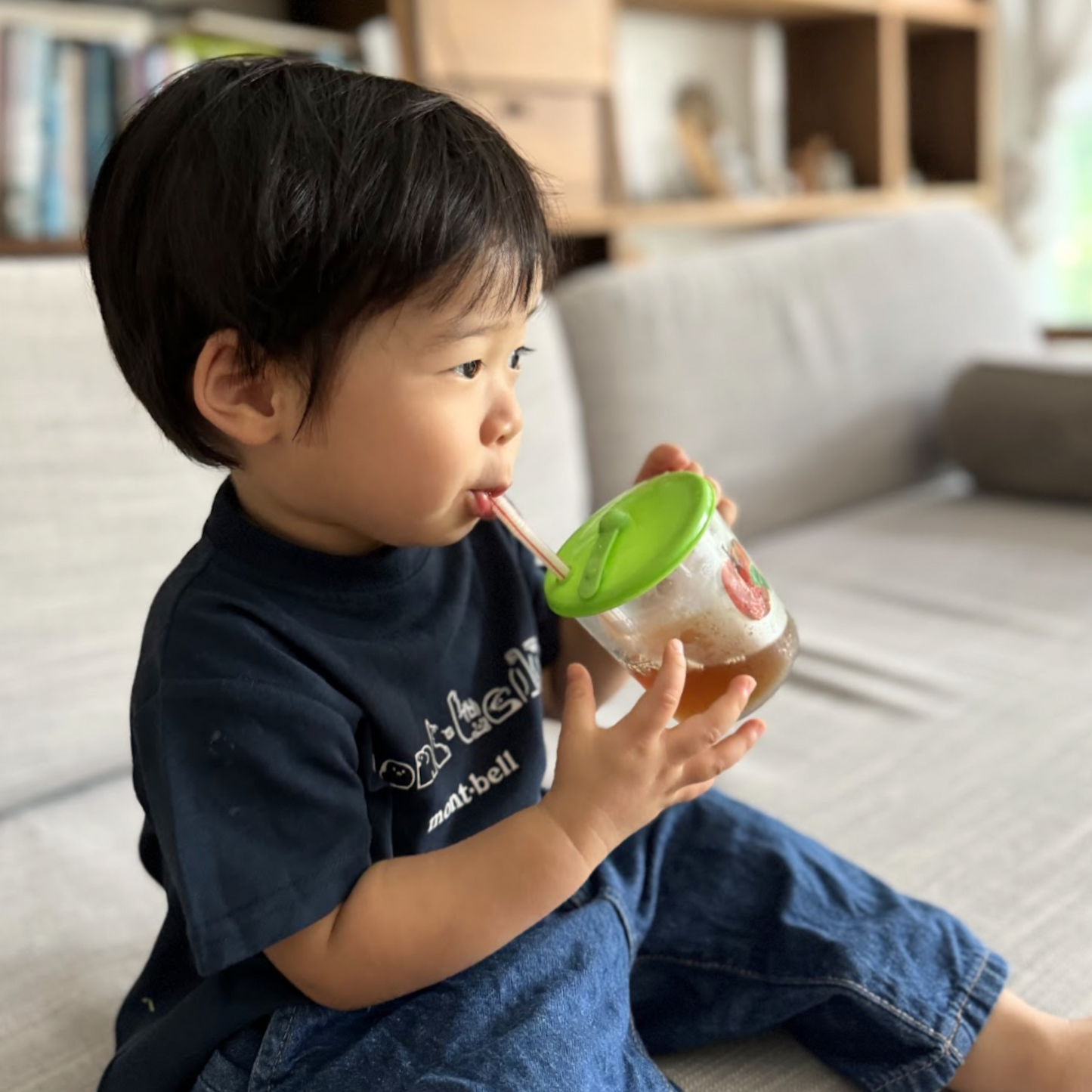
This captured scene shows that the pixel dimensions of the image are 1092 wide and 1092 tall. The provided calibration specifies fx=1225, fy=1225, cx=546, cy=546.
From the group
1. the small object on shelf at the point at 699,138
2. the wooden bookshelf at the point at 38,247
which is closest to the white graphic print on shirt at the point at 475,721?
the wooden bookshelf at the point at 38,247

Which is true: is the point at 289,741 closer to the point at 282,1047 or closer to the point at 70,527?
the point at 282,1047

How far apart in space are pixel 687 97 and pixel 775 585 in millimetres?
1546

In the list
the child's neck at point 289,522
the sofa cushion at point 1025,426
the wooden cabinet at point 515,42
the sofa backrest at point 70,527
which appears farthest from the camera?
the wooden cabinet at point 515,42

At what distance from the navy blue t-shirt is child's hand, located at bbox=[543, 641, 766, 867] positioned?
10cm

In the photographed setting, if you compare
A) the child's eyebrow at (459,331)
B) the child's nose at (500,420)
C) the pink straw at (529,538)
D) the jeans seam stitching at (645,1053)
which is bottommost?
the jeans seam stitching at (645,1053)

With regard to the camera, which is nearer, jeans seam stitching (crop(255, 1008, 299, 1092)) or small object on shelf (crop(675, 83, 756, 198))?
jeans seam stitching (crop(255, 1008, 299, 1092))

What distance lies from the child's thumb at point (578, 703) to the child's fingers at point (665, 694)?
36mm

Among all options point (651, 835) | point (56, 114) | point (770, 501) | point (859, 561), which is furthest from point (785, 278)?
point (651, 835)

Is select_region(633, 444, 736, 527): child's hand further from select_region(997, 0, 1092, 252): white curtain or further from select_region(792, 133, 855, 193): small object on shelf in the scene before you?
select_region(997, 0, 1092, 252): white curtain

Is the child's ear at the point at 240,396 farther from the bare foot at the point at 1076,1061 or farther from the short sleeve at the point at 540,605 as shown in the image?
the bare foot at the point at 1076,1061

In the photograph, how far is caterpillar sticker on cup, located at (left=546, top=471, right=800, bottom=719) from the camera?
62cm

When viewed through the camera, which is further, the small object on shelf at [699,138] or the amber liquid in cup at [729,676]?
the small object on shelf at [699,138]

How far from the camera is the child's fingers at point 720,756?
63 cm

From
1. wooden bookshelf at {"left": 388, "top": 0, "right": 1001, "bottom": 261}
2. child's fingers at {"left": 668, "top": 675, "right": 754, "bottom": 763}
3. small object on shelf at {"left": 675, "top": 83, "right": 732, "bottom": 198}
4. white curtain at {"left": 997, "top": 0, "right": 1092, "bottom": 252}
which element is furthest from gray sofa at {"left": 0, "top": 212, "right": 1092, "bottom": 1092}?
white curtain at {"left": 997, "top": 0, "right": 1092, "bottom": 252}
